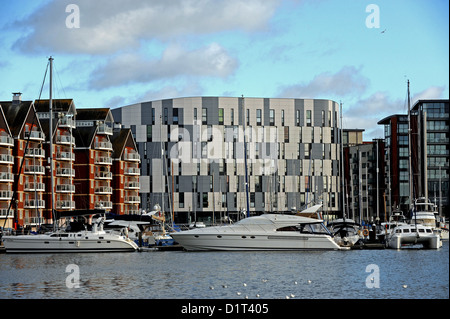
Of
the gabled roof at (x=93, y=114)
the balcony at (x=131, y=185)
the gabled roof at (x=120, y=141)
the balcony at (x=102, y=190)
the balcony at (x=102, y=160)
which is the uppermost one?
the gabled roof at (x=93, y=114)

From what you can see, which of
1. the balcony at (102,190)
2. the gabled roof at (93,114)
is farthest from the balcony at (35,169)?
the gabled roof at (93,114)

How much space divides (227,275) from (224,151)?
109 meters

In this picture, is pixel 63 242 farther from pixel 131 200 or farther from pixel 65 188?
pixel 131 200

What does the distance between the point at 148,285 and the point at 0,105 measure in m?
64.1

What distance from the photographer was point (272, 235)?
226 feet

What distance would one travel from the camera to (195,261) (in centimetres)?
6038

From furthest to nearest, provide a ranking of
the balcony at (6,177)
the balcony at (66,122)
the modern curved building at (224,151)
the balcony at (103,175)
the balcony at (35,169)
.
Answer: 1. the modern curved building at (224,151)
2. the balcony at (103,175)
3. the balcony at (66,122)
4. the balcony at (35,169)
5. the balcony at (6,177)

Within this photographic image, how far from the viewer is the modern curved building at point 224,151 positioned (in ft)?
509

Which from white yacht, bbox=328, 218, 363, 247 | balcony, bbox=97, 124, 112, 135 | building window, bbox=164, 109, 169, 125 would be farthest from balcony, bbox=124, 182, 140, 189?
white yacht, bbox=328, 218, 363, 247

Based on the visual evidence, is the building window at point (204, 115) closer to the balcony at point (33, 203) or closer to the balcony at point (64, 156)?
the balcony at point (64, 156)

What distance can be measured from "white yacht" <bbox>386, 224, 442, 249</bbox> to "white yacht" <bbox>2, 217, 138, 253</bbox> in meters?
27.9

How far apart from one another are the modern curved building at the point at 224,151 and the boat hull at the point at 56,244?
263 feet
